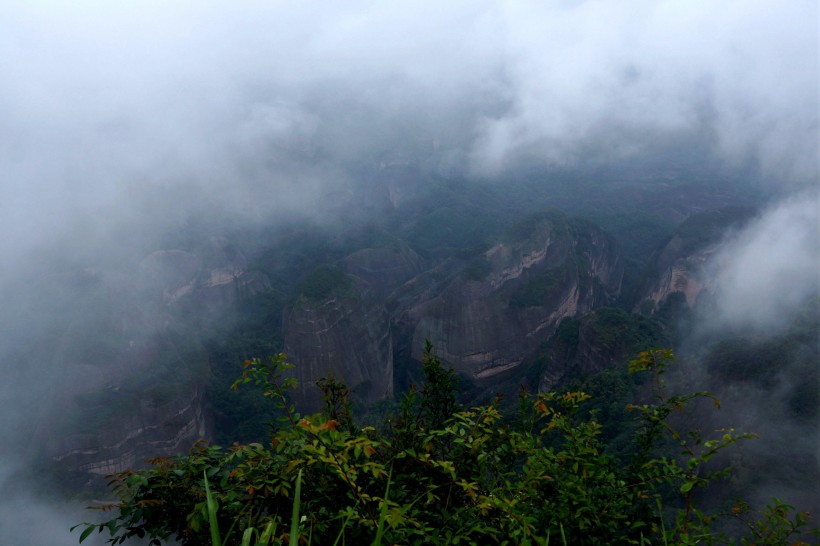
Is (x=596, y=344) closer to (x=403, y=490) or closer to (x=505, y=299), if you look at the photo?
(x=505, y=299)

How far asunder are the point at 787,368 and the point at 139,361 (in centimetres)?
3980

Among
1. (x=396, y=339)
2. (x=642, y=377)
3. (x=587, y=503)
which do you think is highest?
(x=587, y=503)

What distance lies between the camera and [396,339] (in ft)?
179

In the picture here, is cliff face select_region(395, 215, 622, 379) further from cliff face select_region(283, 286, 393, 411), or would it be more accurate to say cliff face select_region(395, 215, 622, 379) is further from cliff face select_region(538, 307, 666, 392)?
cliff face select_region(538, 307, 666, 392)

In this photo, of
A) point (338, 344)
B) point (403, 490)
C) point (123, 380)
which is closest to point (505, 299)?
point (338, 344)

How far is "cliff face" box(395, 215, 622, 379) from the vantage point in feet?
166

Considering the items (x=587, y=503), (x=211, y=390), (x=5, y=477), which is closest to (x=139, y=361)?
(x=211, y=390)

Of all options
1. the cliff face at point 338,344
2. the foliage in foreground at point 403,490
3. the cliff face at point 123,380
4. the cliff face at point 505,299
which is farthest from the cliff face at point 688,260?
the foliage in foreground at point 403,490

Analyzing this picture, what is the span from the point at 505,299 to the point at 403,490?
51590 millimetres

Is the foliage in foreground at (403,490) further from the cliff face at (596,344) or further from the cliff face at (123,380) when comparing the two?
the cliff face at (596,344)

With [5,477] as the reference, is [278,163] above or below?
above

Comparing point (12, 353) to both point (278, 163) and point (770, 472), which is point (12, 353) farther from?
point (278, 163)

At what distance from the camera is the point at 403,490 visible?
3.29 m

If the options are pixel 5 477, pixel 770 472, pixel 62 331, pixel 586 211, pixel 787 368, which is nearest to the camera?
pixel 770 472
